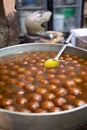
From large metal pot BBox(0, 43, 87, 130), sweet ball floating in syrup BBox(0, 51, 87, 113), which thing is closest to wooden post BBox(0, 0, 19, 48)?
sweet ball floating in syrup BBox(0, 51, 87, 113)

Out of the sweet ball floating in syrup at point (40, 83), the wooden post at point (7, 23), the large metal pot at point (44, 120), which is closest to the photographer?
the large metal pot at point (44, 120)

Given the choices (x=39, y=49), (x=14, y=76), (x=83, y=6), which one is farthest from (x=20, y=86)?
(x=83, y=6)

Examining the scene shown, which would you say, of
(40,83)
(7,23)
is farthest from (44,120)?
(7,23)

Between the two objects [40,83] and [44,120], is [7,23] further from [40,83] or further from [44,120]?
[44,120]

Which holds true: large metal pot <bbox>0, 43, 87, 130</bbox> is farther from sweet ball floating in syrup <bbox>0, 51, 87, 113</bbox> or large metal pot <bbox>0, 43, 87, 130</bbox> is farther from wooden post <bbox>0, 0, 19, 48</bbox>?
wooden post <bbox>0, 0, 19, 48</bbox>

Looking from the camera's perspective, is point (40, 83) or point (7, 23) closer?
point (40, 83)

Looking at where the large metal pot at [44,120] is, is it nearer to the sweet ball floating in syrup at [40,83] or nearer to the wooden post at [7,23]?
the sweet ball floating in syrup at [40,83]

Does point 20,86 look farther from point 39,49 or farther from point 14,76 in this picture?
point 39,49

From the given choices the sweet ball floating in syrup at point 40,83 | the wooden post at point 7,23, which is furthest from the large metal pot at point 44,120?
the wooden post at point 7,23

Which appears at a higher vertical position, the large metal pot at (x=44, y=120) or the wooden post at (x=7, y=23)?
the wooden post at (x=7, y=23)

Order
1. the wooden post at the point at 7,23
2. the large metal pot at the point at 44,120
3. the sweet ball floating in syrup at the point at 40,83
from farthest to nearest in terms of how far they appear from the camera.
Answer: the wooden post at the point at 7,23 → the sweet ball floating in syrup at the point at 40,83 → the large metal pot at the point at 44,120
